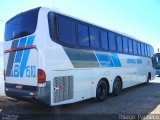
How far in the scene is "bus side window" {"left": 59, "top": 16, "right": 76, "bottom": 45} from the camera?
6.76m

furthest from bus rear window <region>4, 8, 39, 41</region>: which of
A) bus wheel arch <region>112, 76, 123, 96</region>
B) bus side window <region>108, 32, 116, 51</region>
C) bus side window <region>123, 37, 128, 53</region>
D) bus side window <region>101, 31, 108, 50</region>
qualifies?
bus side window <region>123, 37, 128, 53</region>

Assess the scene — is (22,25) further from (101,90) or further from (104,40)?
(101,90)

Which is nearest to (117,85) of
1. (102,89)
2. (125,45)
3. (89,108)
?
(102,89)

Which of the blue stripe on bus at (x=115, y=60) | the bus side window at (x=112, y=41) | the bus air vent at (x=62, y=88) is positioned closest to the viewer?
the bus air vent at (x=62, y=88)

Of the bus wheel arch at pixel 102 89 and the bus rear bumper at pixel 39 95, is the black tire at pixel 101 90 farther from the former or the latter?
the bus rear bumper at pixel 39 95

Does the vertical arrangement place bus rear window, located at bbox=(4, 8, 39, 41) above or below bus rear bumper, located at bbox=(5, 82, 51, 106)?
above

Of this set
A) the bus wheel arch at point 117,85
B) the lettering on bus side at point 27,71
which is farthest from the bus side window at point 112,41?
the lettering on bus side at point 27,71

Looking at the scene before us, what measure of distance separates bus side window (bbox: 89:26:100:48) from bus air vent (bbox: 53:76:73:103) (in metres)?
2.16

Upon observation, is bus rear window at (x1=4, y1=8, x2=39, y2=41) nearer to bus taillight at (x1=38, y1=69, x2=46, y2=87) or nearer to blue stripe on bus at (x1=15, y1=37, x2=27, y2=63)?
blue stripe on bus at (x1=15, y1=37, x2=27, y2=63)

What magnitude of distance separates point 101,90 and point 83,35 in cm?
267

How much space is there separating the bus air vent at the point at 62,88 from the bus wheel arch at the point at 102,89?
2.00m

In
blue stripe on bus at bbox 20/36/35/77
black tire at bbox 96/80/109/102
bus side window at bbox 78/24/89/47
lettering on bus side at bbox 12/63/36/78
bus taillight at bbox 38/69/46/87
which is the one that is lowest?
black tire at bbox 96/80/109/102

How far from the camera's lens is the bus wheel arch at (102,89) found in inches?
342

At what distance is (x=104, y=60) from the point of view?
915 centimetres
